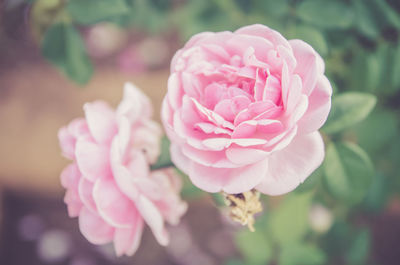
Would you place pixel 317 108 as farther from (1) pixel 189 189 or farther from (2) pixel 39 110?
(2) pixel 39 110

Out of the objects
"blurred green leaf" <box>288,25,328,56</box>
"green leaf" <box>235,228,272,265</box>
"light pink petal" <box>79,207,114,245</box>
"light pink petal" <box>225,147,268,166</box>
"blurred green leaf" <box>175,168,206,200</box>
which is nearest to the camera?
"light pink petal" <box>225,147,268,166</box>

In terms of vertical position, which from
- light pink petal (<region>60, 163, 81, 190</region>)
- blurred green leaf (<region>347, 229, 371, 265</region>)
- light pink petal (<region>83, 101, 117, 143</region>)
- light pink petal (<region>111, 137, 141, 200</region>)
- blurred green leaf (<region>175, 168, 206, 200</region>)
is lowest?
blurred green leaf (<region>347, 229, 371, 265</region>)

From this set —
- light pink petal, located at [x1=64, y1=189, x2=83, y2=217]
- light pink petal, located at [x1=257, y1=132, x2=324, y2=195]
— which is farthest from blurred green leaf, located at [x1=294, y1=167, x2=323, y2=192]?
light pink petal, located at [x1=64, y1=189, x2=83, y2=217]

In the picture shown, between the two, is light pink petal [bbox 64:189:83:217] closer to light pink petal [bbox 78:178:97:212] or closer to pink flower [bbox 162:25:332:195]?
light pink petal [bbox 78:178:97:212]

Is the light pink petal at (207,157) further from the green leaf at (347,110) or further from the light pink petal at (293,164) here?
the green leaf at (347,110)

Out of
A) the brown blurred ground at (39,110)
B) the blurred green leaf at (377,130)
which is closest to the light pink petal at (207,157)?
the blurred green leaf at (377,130)

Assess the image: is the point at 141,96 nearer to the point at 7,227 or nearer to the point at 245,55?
the point at 245,55
